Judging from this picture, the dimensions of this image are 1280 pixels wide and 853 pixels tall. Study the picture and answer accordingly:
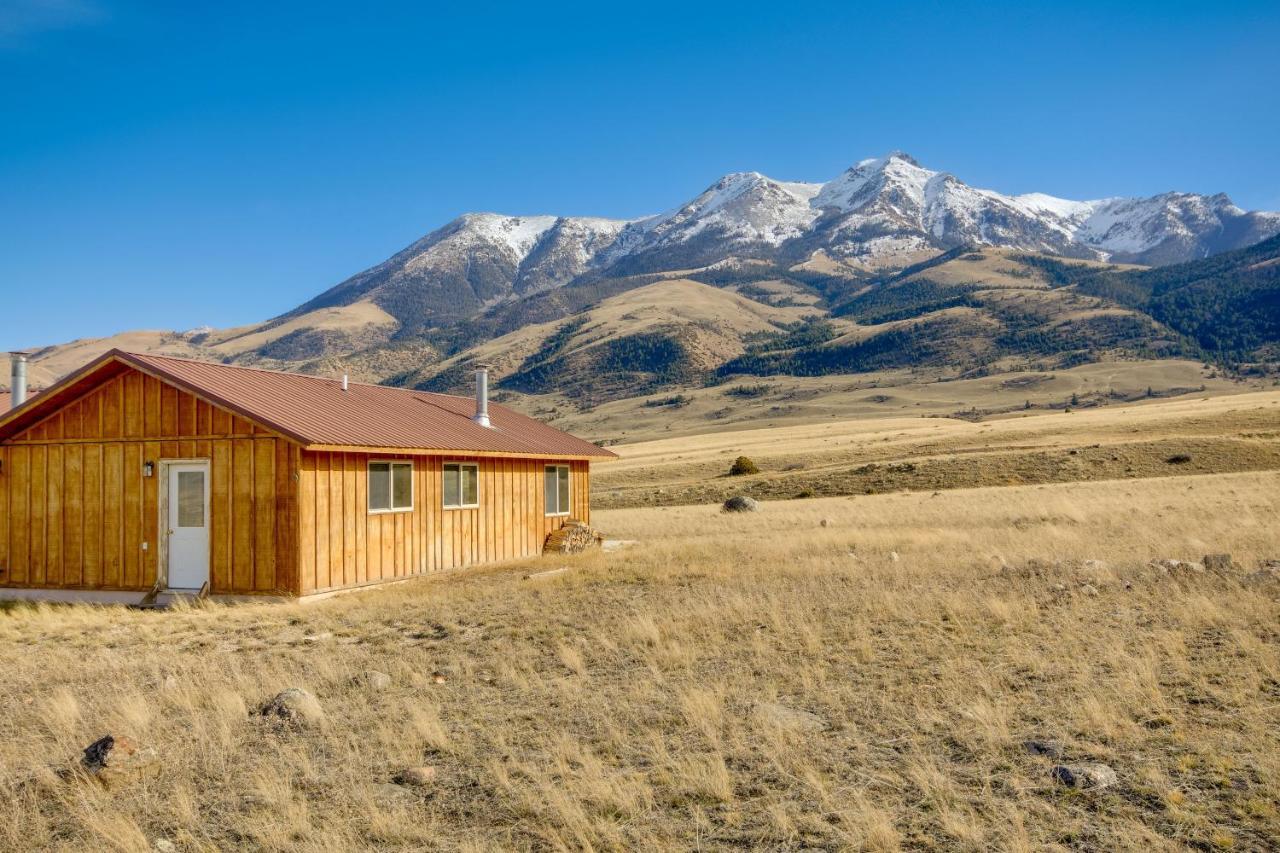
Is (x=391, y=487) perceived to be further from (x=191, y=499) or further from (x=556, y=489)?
(x=556, y=489)

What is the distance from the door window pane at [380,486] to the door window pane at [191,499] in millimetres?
3019

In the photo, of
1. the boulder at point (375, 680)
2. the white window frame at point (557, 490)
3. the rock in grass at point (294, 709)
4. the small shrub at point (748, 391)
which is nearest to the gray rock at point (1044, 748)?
the rock in grass at point (294, 709)

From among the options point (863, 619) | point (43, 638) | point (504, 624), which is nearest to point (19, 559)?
point (43, 638)

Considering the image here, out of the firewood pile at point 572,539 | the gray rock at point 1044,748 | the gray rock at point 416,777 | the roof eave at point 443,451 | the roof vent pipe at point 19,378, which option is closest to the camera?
the gray rock at point 1044,748

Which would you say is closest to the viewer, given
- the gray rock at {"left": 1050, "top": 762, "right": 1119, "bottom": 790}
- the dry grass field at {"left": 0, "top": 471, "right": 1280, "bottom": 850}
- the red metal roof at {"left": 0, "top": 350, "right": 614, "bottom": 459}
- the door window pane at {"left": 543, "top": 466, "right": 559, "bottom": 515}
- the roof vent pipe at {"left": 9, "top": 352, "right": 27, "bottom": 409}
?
the dry grass field at {"left": 0, "top": 471, "right": 1280, "bottom": 850}

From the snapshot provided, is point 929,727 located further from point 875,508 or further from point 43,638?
point 875,508

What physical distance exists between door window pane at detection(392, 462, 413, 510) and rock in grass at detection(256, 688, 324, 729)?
10.3m

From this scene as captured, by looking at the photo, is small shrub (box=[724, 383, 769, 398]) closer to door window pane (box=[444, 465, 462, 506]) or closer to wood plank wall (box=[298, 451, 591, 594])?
wood plank wall (box=[298, 451, 591, 594])

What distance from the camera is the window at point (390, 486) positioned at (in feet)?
61.3

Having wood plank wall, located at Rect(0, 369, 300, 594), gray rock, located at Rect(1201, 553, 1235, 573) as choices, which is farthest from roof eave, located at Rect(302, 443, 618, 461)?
gray rock, located at Rect(1201, 553, 1235, 573)

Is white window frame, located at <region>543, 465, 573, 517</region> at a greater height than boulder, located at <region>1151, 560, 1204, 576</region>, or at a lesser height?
greater

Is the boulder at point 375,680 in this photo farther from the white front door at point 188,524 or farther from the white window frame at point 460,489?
the white window frame at point 460,489

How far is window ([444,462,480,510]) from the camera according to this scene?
68.3 feet

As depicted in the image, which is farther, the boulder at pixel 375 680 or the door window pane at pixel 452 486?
the door window pane at pixel 452 486
